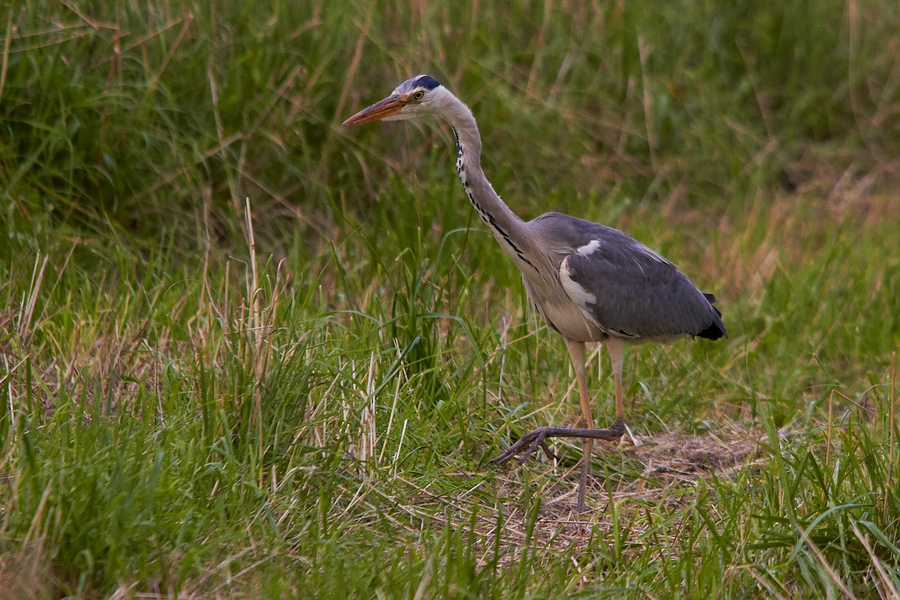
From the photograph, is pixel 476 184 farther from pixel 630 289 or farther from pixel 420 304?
pixel 630 289

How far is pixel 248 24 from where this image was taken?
6.25m

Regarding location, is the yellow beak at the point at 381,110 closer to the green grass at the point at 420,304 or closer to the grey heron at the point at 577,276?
the grey heron at the point at 577,276

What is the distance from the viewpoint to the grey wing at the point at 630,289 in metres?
4.38

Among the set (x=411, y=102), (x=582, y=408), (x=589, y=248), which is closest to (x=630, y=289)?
(x=589, y=248)

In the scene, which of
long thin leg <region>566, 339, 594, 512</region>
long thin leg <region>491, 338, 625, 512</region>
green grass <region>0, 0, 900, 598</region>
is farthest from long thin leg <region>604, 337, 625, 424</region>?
green grass <region>0, 0, 900, 598</region>

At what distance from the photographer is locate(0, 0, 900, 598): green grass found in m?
3.17

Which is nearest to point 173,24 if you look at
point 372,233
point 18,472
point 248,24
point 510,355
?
point 248,24

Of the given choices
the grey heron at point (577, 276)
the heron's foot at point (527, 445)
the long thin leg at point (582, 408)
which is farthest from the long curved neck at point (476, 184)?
the heron's foot at point (527, 445)

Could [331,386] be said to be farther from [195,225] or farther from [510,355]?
[195,225]

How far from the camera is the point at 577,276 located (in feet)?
14.3

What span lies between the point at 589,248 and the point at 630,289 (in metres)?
0.26

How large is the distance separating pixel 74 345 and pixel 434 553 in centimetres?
197

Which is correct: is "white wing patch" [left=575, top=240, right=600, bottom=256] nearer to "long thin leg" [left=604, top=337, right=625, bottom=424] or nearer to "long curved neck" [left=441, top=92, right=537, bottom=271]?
"long curved neck" [left=441, top=92, right=537, bottom=271]

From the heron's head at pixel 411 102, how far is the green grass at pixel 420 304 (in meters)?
0.57
